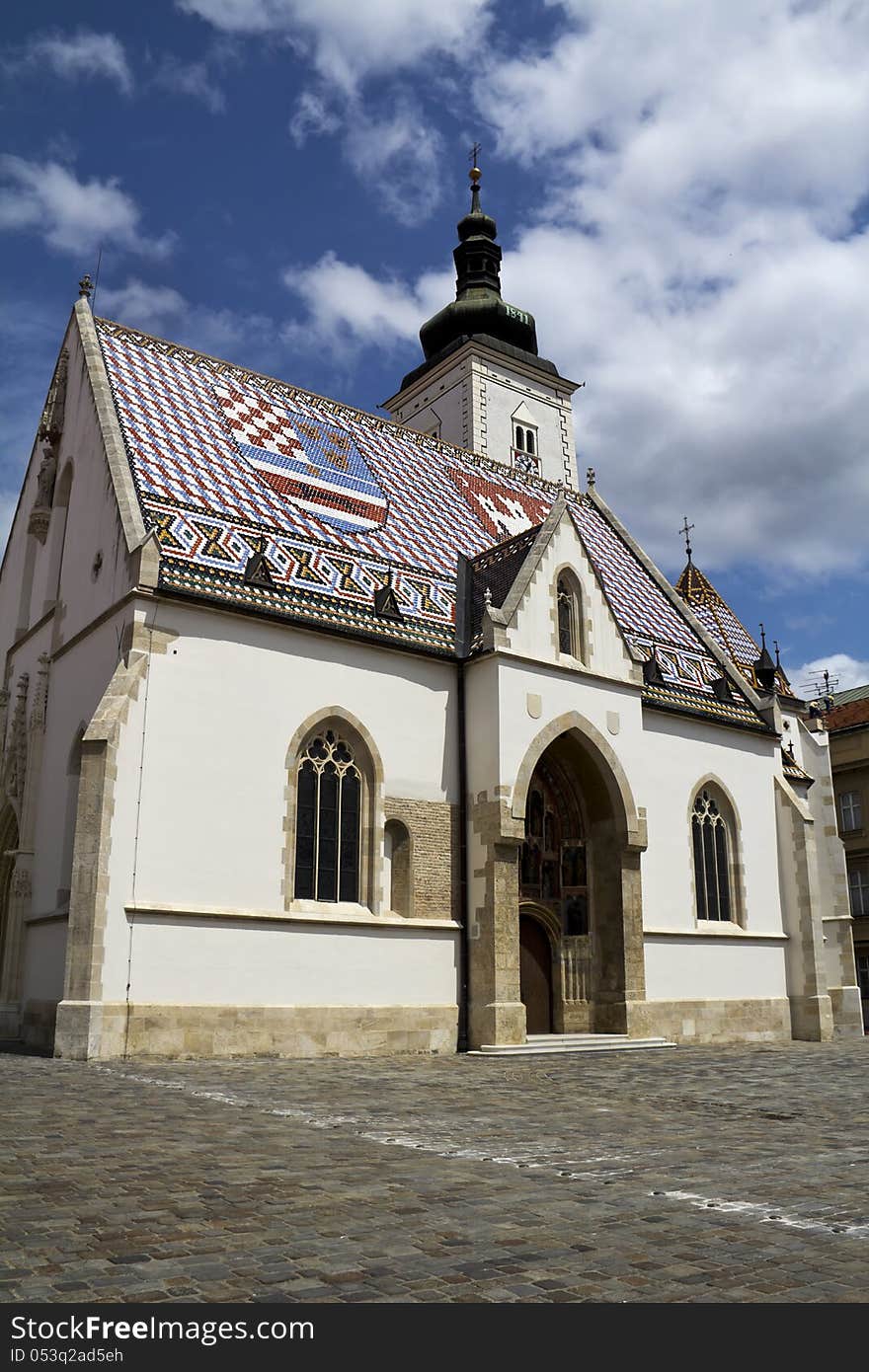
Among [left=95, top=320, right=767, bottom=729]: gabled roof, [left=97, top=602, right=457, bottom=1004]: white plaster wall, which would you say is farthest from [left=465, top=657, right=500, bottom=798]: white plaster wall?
[left=97, top=602, right=457, bottom=1004]: white plaster wall

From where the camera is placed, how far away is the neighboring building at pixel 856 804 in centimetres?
3809

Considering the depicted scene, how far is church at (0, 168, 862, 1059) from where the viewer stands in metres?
15.7

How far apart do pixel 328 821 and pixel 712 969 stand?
9378 mm

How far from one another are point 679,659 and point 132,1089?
17.4m

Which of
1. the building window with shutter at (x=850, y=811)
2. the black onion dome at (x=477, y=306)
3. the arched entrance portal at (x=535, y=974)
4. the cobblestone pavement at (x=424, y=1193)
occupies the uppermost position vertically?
the black onion dome at (x=477, y=306)

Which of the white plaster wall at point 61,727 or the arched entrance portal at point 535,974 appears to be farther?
the arched entrance portal at point 535,974

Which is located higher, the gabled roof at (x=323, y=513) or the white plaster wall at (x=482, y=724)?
the gabled roof at (x=323, y=513)

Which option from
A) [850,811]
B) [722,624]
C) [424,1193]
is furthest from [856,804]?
[424,1193]

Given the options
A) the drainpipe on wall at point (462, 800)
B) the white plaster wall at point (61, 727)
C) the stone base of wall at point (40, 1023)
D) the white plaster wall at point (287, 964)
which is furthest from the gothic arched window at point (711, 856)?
the stone base of wall at point (40, 1023)

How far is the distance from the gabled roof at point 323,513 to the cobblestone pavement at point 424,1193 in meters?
8.87

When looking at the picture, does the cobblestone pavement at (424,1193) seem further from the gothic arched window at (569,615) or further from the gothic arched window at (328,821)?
the gothic arched window at (569,615)

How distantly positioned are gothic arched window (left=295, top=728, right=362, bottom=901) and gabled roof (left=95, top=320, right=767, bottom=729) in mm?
2134

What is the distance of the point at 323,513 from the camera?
68.0 feet
